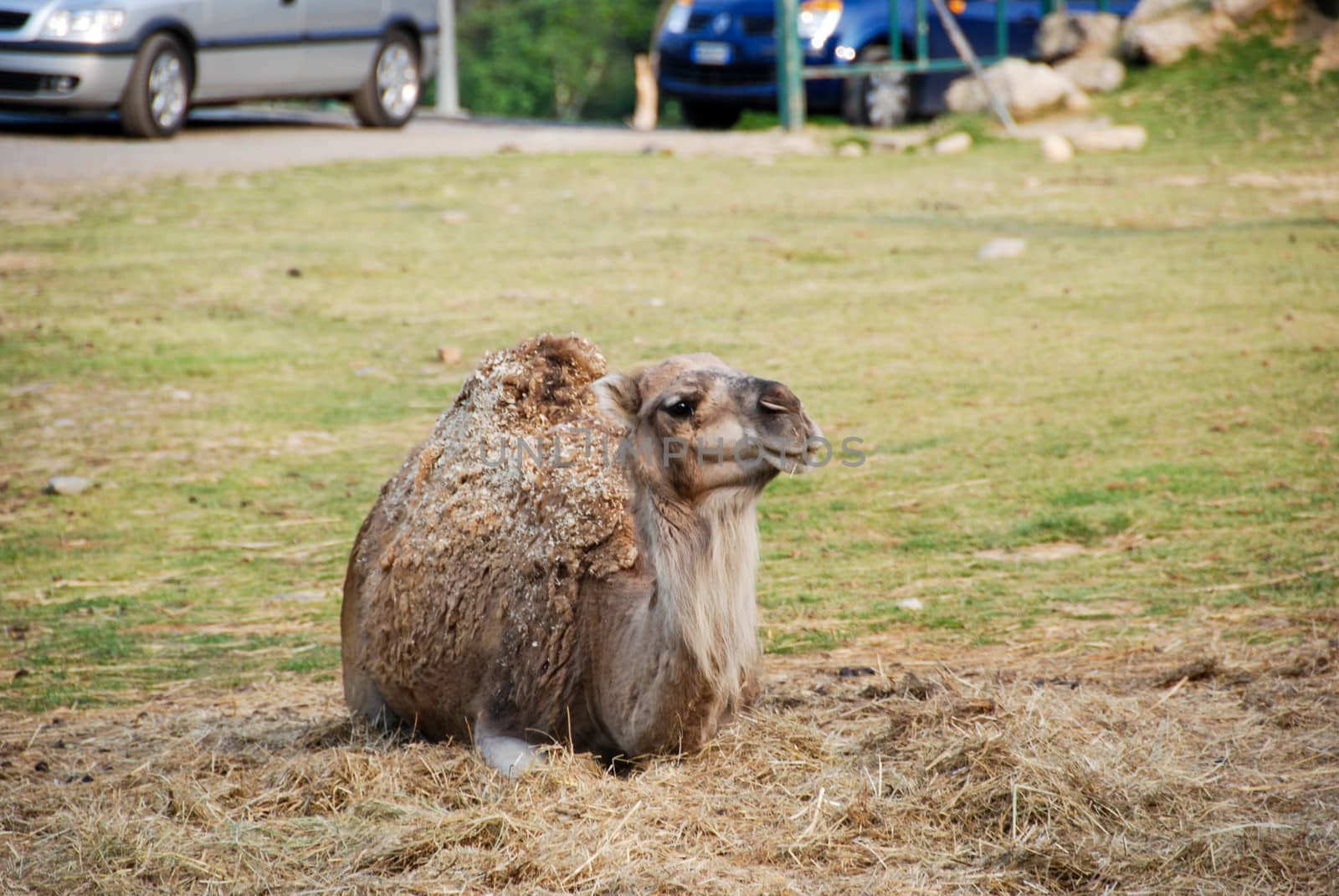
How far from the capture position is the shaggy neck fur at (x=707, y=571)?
3.79 meters

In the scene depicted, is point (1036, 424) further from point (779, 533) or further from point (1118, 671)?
point (1118, 671)

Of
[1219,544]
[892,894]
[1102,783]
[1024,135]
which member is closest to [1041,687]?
[1102,783]

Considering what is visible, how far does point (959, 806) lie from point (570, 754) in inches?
40.1

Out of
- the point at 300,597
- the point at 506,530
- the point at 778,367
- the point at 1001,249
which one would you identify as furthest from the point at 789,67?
the point at 506,530

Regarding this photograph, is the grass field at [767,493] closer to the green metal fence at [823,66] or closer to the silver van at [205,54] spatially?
the silver van at [205,54]

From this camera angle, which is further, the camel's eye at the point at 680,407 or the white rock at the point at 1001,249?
the white rock at the point at 1001,249

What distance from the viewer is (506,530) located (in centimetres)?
439

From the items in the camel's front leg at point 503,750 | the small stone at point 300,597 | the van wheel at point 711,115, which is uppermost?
the van wheel at point 711,115

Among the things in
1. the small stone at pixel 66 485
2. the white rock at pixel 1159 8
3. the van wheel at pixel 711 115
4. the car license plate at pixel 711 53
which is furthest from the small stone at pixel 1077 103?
the small stone at pixel 66 485

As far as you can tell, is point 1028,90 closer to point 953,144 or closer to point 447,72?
point 953,144

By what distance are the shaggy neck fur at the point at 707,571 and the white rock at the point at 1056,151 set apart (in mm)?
12471

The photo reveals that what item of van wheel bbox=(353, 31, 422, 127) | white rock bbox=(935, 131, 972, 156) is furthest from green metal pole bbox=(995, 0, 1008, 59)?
van wheel bbox=(353, 31, 422, 127)

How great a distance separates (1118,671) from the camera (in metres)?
4.95

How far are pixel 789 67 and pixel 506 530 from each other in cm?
1409
